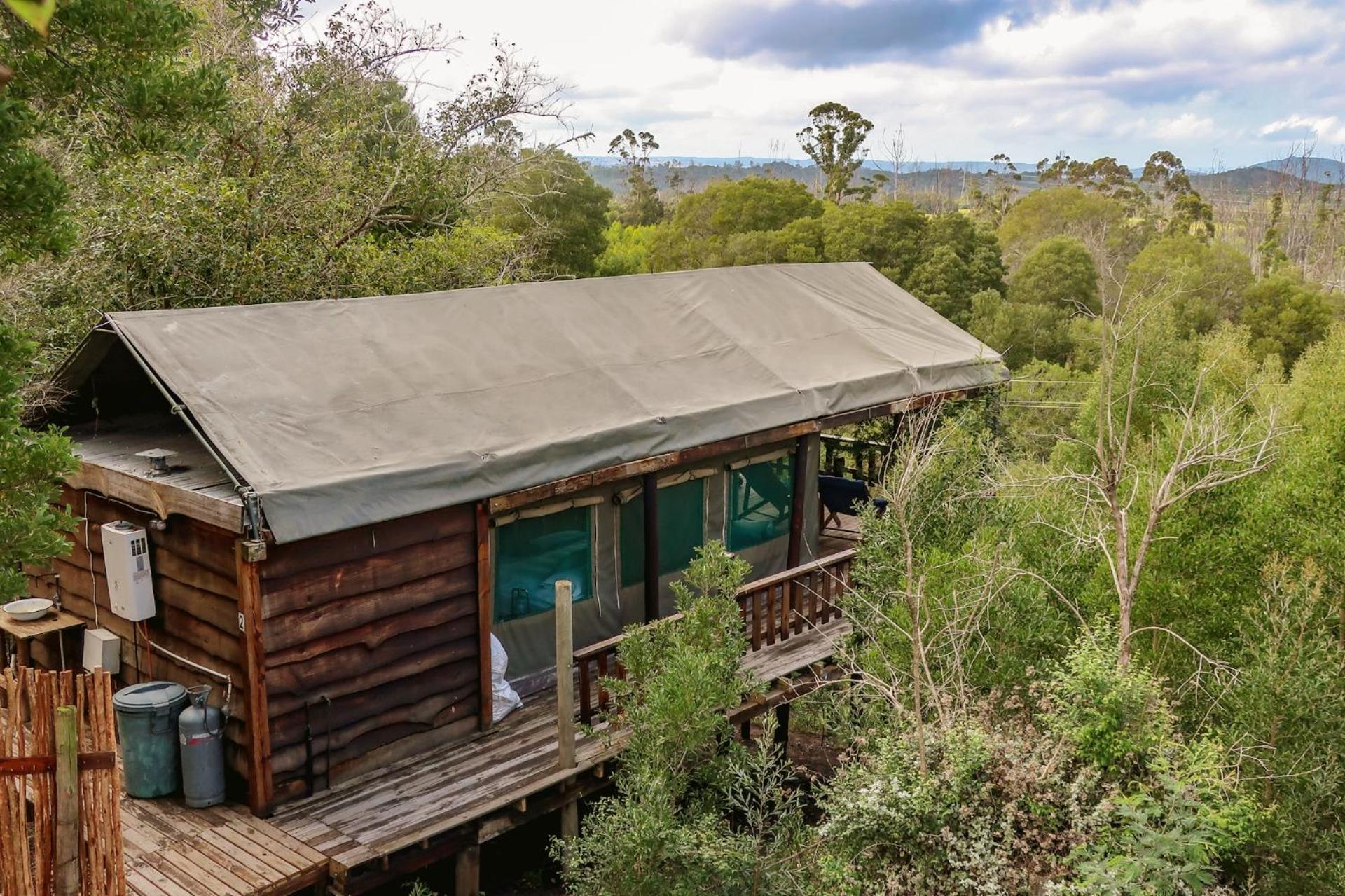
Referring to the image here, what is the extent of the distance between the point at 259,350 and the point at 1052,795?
581 centimetres

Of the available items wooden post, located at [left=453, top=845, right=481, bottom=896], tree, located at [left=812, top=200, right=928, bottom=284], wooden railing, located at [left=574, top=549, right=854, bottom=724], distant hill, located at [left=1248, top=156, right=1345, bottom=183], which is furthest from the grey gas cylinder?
distant hill, located at [left=1248, top=156, right=1345, bottom=183]

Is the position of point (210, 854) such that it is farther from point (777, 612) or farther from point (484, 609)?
point (777, 612)

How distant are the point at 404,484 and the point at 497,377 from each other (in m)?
A: 1.78

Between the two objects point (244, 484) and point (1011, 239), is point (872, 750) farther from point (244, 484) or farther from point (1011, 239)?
point (1011, 239)

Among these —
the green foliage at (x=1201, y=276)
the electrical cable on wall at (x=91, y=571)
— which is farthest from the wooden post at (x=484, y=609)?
the green foliage at (x=1201, y=276)

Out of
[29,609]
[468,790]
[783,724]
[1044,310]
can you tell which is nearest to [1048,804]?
[468,790]

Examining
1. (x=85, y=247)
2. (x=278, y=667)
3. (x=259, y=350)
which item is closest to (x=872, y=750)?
(x=278, y=667)

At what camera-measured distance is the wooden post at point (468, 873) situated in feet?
21.4

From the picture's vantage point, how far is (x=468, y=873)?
656cm

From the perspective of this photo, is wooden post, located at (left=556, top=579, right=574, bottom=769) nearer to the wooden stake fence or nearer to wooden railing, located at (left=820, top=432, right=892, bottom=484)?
the wooden stake fence

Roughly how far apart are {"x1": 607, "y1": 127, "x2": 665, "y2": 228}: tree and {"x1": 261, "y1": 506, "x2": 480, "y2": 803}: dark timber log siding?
37.9 metres

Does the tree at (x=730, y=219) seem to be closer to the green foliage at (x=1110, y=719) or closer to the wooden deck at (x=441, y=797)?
the wooden deck at (x=441, y=797)

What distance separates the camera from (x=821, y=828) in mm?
5328

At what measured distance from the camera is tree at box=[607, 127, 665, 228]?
4662 cm
